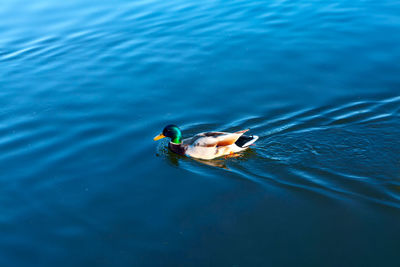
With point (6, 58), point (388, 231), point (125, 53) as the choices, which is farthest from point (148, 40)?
point (388, 231)

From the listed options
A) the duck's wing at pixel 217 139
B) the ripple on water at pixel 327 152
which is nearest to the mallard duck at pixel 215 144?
the duck's wing at pixel 217 139

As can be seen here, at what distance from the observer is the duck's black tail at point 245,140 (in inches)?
309

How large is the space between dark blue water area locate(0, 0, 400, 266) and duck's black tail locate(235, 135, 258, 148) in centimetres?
22

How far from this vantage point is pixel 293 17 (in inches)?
547

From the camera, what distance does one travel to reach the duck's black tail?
25.7ft

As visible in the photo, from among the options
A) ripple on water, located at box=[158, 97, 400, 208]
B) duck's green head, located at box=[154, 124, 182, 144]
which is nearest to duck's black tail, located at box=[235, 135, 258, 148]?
ripple on water, located at box=[158, 97, 400, 208]

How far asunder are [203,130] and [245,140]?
4.17ft

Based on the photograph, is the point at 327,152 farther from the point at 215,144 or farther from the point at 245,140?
the point at 215,144

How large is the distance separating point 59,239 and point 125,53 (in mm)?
7256

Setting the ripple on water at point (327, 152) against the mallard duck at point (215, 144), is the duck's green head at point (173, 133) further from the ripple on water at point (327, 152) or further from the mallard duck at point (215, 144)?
the ripple on water at point (327, 152)

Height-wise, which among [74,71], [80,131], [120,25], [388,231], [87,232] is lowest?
[388,231]

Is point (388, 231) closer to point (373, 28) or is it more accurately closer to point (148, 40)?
point (373, 28)

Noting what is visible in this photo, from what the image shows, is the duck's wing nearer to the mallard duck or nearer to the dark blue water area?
the mallard duck

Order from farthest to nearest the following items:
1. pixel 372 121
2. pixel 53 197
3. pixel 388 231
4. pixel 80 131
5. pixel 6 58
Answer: pixel 6 58
pixel 80 131
pixel 372 121
pixel 53 197
pixel 388 231
